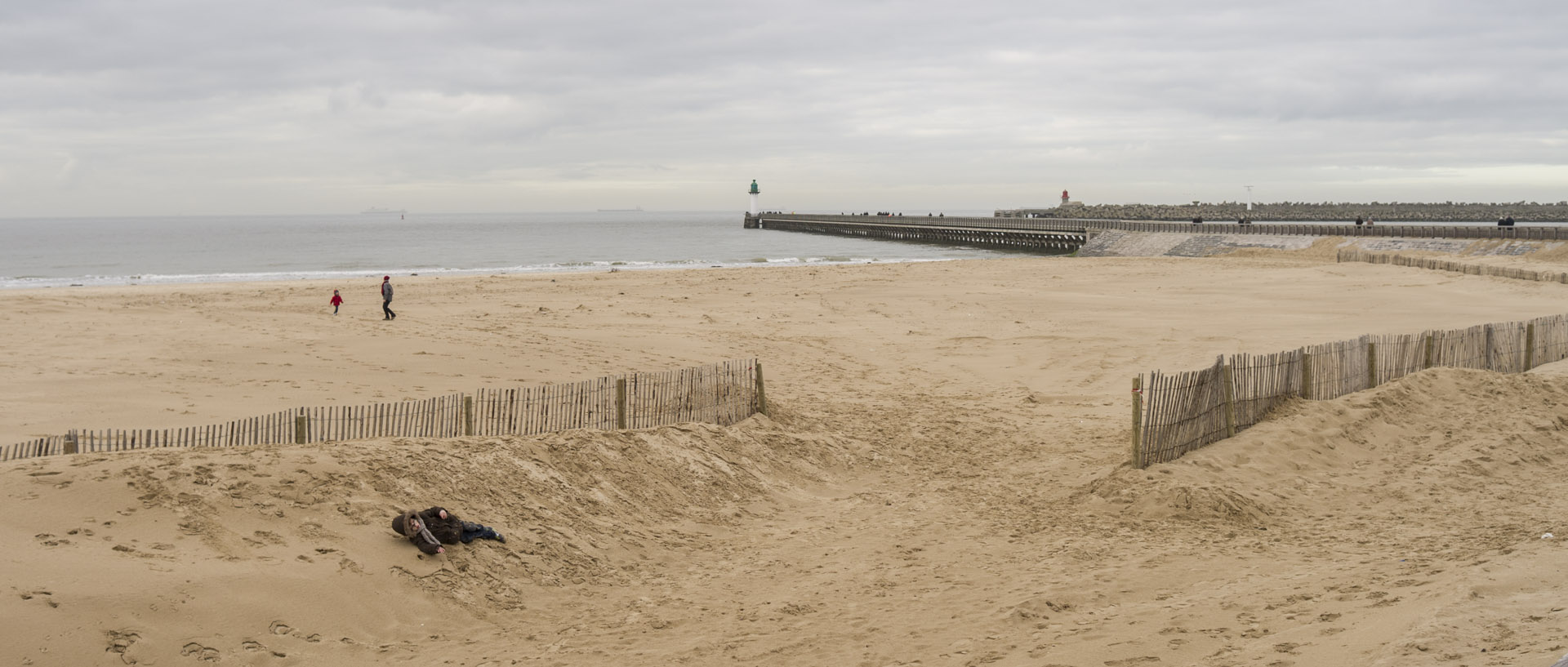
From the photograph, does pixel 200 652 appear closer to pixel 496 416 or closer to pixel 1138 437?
pixel 496 416

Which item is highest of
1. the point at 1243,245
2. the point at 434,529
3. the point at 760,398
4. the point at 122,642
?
the point at 1243,245

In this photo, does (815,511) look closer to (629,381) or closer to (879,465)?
(879,465)

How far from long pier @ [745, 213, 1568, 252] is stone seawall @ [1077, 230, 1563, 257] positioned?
604 mm

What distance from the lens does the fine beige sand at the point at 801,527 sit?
21.9ft

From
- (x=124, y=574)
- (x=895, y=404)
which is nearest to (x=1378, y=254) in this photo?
(x=895, y=404)

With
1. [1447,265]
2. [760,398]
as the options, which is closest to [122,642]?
[760,398]

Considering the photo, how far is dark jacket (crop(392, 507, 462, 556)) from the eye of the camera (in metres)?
8.13

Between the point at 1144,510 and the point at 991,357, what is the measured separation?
10889 millimetres

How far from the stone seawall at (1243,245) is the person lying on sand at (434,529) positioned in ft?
149

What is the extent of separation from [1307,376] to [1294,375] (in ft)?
0.83

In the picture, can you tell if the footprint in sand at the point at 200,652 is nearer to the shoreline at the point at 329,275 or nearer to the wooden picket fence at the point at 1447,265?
the wooden picket fence at the point at 1447,265

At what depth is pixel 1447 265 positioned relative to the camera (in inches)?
1496

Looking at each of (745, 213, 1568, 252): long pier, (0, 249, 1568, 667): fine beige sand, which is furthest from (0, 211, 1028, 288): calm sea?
(0, 249, 1568, 667): fine beige sand

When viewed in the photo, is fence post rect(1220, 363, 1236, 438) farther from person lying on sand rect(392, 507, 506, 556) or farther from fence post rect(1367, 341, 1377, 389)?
person lying on sand rect(392, 507, 506, 556)
